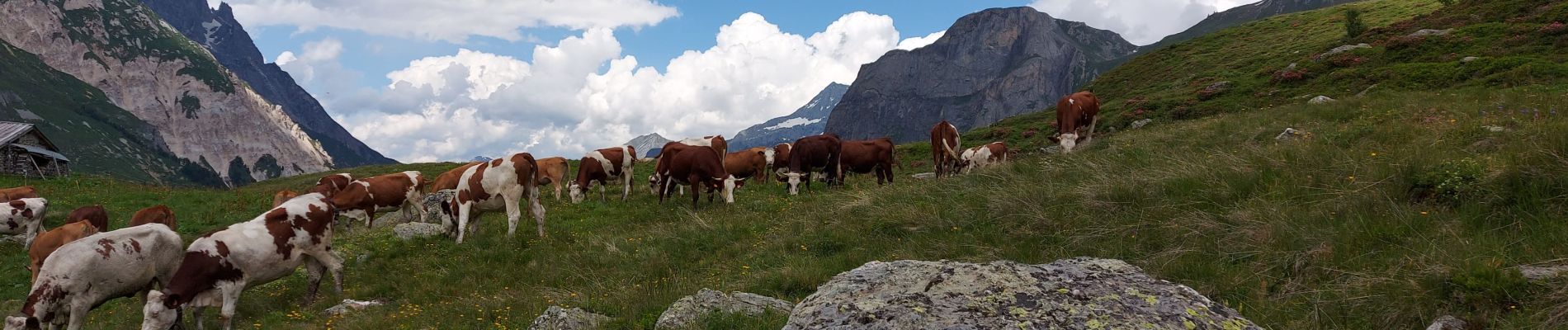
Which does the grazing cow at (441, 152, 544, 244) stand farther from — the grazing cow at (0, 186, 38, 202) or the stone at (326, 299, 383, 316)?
the grazing cow at (0, 186, 38, 202)

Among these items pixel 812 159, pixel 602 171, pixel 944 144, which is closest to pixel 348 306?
pixel 602 171

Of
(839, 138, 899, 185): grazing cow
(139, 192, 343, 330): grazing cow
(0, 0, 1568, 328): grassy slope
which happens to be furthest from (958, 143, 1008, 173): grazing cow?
(139, 192, 343, 330): grazing cow

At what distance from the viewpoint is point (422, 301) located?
1104 cm

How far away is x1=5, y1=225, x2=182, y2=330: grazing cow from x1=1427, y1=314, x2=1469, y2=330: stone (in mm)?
14799

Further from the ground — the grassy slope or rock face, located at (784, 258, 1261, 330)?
rock face, located at (784, 258, 1261, 330)

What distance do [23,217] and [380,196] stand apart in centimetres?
918

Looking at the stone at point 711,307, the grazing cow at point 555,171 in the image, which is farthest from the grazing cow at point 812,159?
the stone at point 711,307

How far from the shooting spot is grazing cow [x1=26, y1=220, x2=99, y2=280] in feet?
43.0

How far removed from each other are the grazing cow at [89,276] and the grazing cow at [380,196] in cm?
871

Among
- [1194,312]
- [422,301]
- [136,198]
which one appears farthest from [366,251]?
[136,198]

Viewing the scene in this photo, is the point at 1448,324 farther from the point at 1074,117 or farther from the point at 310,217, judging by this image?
the point at 1074,117

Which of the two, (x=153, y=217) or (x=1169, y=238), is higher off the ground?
(x=153, y=217)

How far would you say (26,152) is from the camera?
52.8 m

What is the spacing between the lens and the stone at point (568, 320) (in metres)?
6.82
